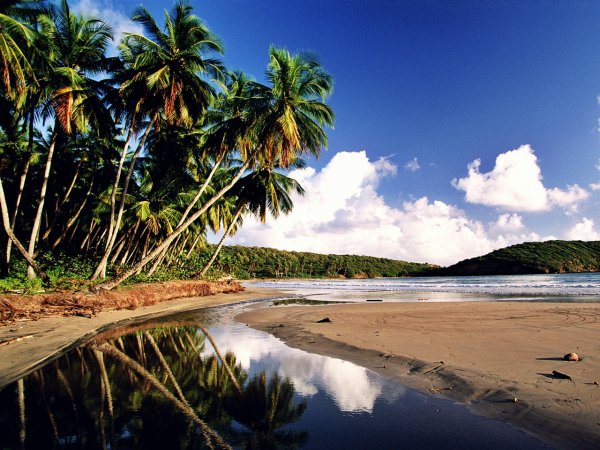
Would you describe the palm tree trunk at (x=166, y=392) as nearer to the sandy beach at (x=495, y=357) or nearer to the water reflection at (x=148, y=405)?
the water reflection at (x=148, y=405)

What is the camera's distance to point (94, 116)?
15.4 m

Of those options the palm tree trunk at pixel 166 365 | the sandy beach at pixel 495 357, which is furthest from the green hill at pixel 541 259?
the palm tree trunk at pixel 166 365

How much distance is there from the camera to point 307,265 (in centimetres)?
9444

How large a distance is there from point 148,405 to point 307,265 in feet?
299

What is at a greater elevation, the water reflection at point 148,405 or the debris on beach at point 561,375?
the debris on beach at point 561,375

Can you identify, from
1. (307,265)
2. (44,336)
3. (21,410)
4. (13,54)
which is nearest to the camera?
(21,410)

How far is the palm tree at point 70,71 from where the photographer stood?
13794 mm

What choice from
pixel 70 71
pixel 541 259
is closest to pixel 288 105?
pixel 70 71

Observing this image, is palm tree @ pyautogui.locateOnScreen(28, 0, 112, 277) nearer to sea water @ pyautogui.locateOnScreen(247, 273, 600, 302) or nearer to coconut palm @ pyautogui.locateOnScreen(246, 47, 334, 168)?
coconut palm @ pyautogui.locateOnScreen(246, 47, 334, 168)

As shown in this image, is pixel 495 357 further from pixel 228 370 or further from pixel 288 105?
pixel 288 105

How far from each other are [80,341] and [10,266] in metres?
13.0

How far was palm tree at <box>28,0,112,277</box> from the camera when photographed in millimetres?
13794

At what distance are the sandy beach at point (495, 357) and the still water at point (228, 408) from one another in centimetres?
38

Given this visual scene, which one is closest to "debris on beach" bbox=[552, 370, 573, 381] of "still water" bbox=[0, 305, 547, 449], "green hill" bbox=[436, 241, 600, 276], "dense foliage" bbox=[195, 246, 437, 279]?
"still water" bbox=[0, 305, 547, 449]
